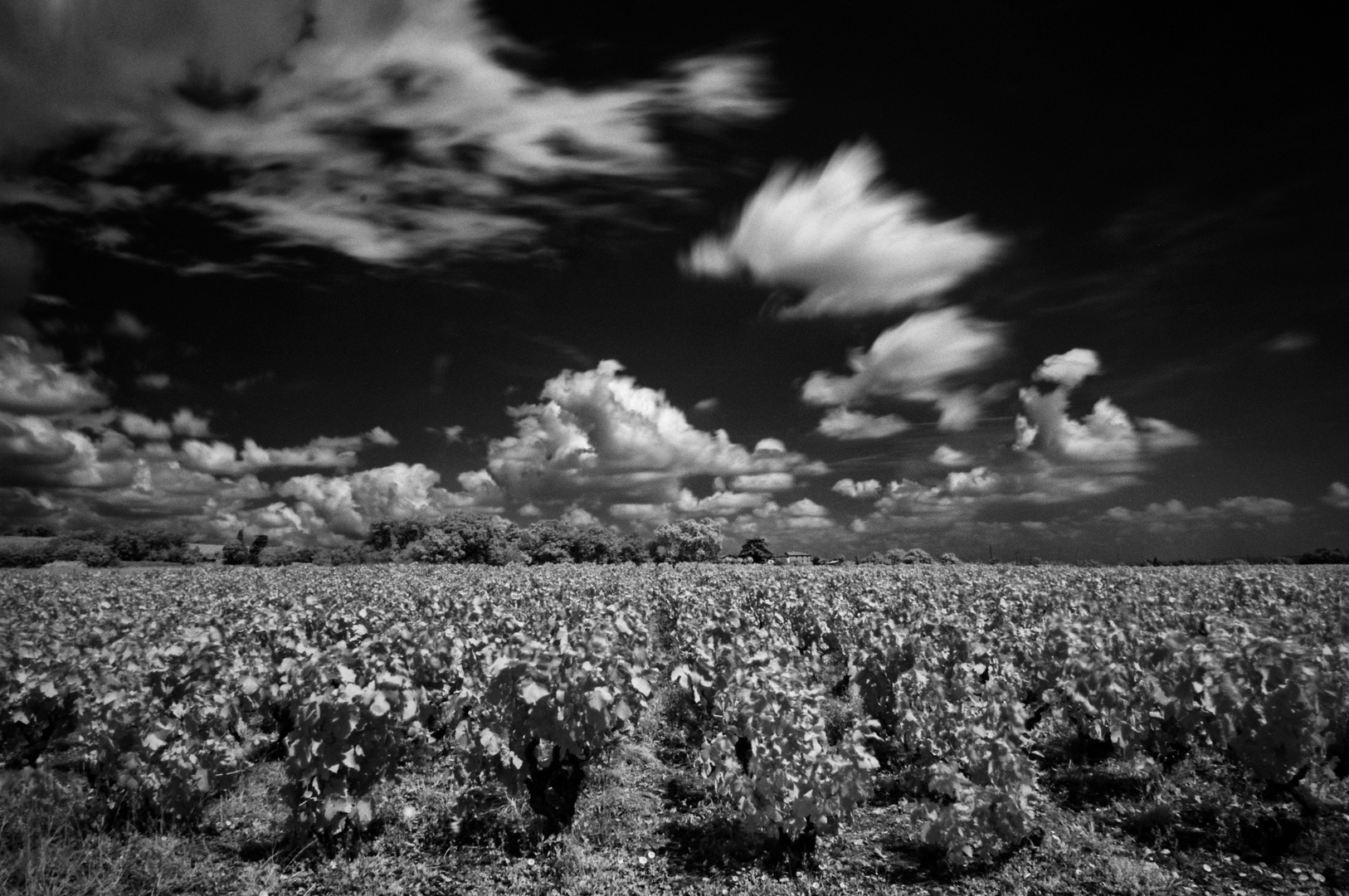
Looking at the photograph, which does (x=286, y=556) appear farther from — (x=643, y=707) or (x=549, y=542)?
(x=643, y=707)

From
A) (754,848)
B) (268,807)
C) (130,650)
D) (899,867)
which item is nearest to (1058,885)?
(899,867)

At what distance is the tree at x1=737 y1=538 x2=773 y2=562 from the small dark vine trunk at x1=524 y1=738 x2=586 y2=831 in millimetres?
94604

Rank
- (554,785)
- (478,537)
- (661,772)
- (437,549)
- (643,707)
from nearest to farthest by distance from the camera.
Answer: (554,785) < (643,707) < (661,772) < (437,549) < (478,537)

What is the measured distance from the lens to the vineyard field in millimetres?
7023

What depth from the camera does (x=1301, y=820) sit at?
788 cm

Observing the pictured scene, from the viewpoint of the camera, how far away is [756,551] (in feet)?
353

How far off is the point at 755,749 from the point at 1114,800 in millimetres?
5750

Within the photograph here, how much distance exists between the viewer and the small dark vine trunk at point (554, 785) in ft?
26.2

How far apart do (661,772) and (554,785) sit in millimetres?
2806

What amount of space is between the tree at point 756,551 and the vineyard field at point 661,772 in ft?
303

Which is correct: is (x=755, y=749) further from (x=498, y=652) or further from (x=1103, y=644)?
(x=1103, y=644)

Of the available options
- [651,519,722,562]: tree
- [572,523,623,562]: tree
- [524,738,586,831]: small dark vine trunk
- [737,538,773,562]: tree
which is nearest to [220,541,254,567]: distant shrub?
[572,523,623,562]: tree

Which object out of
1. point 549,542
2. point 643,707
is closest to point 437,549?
point 549,542

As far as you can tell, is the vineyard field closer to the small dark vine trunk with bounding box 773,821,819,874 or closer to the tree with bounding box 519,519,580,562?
the small dark vine trunk with bounding box 773,821,819,874
